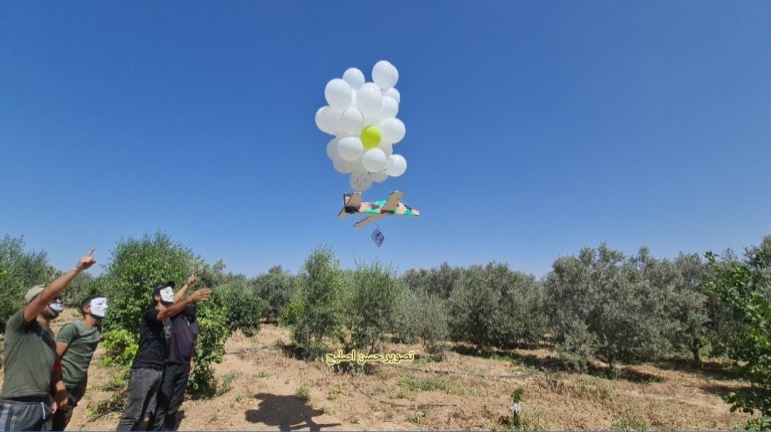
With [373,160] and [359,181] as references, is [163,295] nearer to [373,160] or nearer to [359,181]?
[359,181]

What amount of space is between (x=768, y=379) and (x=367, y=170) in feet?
18.1

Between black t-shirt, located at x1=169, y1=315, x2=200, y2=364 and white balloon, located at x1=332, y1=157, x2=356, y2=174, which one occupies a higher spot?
white balloon, located at x1=332, y1=157, x2=356, y2=174

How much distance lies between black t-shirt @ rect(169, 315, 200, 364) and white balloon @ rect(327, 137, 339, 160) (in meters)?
3.36

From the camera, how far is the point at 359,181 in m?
5.50

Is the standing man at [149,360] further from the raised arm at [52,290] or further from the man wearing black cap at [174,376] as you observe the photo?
the raised arm at [52,290]

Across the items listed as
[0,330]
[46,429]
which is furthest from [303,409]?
[0,330]

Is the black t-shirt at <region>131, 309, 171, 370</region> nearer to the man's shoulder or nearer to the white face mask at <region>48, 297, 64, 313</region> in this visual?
the white face mask at <region>48, 297, 64, 313</region>

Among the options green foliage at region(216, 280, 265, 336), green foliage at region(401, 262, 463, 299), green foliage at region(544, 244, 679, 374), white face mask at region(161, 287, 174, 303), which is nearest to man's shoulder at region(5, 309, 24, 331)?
white face mask at region(161, 287, 174, 303)

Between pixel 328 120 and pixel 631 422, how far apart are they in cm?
959

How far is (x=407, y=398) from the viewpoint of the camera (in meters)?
9.75

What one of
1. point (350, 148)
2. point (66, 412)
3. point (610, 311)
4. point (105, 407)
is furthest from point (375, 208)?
point (610, 311)

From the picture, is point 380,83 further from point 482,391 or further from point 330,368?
point 330,368

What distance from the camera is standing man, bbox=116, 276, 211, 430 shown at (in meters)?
4.67

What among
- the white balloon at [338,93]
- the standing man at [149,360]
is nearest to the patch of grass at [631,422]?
the white balloon at [338,93]
